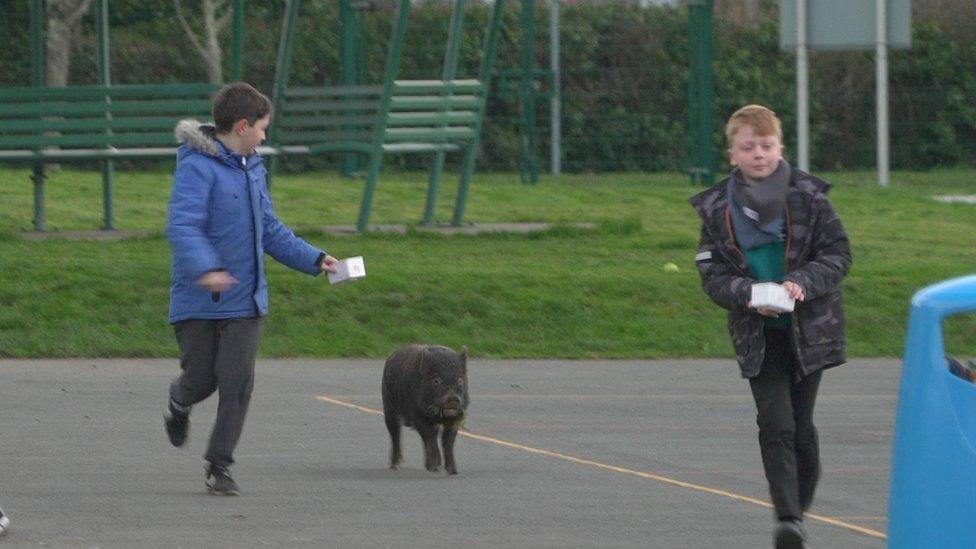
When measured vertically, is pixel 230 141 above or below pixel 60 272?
above

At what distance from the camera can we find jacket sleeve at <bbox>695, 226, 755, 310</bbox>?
6695 mm

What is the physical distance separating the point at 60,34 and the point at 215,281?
53.0 ft

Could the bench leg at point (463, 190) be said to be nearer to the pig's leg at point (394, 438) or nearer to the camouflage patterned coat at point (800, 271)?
the pig's leg at point (394, 438)

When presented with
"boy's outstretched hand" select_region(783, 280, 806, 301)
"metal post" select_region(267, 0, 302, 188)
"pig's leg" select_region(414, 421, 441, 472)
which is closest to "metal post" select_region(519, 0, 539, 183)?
"metal post" select_region(267, 0, 302, 188)

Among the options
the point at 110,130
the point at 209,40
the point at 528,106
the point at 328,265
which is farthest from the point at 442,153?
the point at 328,265

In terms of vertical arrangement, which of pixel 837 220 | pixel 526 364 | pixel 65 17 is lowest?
pixel 526 364

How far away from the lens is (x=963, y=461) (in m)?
4.27

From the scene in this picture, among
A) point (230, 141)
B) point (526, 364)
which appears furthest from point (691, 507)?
point (526, 364)

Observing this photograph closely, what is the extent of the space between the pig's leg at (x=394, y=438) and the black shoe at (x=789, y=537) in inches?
106

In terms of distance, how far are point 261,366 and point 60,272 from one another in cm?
230

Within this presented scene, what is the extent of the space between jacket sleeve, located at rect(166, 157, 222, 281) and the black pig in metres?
1.13

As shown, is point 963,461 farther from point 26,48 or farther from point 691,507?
point 26,48

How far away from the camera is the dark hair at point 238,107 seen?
805 centimetres

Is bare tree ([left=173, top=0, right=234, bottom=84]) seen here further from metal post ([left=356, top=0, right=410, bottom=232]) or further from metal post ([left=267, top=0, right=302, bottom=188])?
metal post ([left=356, top=0, right=410, bottom=232])
